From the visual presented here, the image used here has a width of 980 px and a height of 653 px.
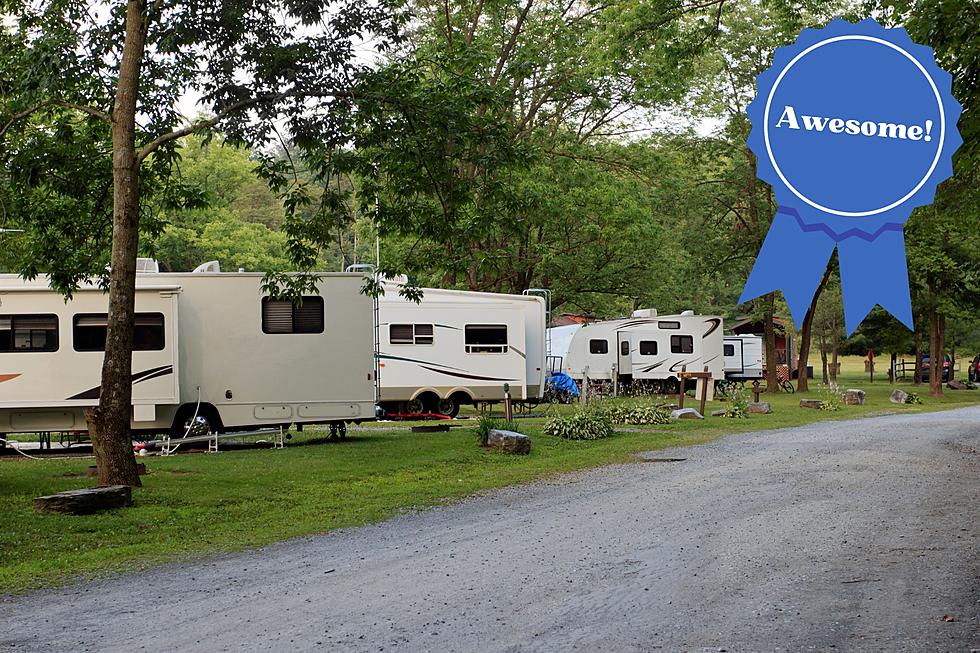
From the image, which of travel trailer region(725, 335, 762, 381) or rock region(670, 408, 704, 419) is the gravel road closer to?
rock region(670, 408, 704, 419)

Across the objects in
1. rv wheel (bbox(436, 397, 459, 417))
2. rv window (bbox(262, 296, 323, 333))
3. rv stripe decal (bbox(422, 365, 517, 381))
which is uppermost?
rv window (bbox(262, 296, 323, 333))

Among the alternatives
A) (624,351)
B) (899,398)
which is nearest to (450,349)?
(624,351)

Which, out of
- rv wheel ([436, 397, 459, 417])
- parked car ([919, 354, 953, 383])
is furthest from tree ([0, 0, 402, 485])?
parked car ([919, 354, 953, 383])

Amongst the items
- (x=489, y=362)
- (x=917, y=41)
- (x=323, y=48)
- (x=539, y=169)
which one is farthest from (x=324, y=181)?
(x=539, y=169)

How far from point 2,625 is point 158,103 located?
8820 millimetres

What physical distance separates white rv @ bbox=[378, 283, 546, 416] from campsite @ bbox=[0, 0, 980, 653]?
0.07 m

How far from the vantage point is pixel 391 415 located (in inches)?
903

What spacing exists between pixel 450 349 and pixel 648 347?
12.8 metres

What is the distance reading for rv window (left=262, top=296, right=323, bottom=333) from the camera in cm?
1703

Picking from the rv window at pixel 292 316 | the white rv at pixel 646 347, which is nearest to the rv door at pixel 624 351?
the white rv at pixel 646 347

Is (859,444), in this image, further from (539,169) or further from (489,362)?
(539,169)

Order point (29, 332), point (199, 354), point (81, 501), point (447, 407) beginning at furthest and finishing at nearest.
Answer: point (447, 407) → point (199, 354) → point (29, 332) → point (81, 501)

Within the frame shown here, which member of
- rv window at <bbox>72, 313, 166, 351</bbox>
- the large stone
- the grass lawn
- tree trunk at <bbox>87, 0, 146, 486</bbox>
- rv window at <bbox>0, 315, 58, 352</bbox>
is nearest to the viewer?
the grass lawn

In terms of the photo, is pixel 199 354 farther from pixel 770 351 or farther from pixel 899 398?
pixel 770 351
